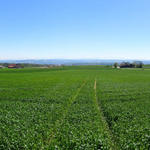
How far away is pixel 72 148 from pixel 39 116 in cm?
672

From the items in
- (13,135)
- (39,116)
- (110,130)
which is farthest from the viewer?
(39,116)

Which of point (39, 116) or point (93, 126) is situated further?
point (39, 116)

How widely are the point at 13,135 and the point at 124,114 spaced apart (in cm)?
1255

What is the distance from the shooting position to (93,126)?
1319cm

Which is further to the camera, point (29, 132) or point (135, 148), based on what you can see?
point (29, 132)

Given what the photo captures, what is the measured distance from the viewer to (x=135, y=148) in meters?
9.70

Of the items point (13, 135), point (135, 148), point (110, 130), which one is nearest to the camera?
point (135, 148)

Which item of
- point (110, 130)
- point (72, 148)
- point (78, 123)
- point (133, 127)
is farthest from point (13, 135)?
point (133, 127)

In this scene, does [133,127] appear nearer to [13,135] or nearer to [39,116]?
[39,116]

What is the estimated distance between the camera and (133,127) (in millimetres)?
12914

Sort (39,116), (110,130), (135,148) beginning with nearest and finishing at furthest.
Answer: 1. (135,148)
2. (110,130)
3. (39,116)

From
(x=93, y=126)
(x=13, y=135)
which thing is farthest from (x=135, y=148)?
(x=13, y=135)

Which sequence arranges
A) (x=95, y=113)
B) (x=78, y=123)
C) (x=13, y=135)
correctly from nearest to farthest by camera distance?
1. (x=13, y=135)
2. (x=78, y=123)
3. (x=95, y=113)

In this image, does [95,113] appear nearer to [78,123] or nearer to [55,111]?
[78,123]
